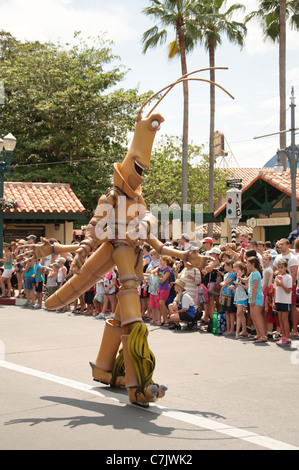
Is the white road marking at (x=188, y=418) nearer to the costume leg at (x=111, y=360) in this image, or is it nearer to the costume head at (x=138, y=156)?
the costume leg at (x=111, y=360)

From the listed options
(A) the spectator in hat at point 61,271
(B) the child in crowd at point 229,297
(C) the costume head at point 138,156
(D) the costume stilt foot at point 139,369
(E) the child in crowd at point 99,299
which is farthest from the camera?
(A) the spectator in hat at point 61,271

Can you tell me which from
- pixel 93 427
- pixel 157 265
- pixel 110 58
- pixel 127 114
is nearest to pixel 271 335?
pixel 157 265

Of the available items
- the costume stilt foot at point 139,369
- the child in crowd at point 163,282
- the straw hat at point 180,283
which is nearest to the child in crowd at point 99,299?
the child in crowd at point 163,282

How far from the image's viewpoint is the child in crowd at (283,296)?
9812 mm

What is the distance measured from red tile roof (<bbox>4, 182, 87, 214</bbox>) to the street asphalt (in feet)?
37.5

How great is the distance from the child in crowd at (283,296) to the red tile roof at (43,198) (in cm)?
1294

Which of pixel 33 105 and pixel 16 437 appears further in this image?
pixel 33 105

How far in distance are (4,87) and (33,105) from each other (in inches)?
77.0

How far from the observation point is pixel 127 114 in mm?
26984

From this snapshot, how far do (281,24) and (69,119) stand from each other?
1031 centimetres

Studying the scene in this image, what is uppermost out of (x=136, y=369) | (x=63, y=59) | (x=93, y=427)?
(x=63, y=59)

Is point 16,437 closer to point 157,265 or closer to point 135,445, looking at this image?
point 135,445

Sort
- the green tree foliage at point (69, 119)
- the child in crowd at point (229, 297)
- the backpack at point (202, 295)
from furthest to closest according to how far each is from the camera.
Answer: the green tree foliage at point (69, 119) → the backpack at point (202, 295) → the child in crowd at point (229, 297)

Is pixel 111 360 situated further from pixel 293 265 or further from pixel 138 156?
pixel 293 265
